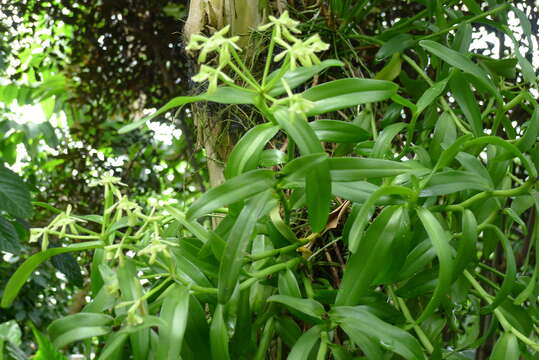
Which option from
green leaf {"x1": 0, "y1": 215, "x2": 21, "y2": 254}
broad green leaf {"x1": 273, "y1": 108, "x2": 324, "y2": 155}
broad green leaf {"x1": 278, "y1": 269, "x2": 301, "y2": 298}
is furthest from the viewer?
green leaf {"x1": 0, "y1": 215, "x2": 21, "y2": 254}

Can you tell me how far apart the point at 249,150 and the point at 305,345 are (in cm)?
15

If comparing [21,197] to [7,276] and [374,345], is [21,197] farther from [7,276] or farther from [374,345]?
[7,276]

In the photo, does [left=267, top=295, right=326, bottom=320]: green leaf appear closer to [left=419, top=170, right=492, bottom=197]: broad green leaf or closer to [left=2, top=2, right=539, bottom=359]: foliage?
[left=2, top=2, right=539, bottom=359]: foliage

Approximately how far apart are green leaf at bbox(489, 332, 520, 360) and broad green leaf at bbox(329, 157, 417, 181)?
177mm

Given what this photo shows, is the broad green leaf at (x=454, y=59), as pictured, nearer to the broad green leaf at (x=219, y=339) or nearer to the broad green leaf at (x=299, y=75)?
the broad green leaf at (x=299, y=75)

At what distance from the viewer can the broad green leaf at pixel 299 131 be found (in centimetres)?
41

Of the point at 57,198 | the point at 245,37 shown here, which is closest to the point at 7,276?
the point at 57,198

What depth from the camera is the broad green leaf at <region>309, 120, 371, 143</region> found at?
1.67ft

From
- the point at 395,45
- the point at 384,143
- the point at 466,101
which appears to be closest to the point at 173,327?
the point at 384,143

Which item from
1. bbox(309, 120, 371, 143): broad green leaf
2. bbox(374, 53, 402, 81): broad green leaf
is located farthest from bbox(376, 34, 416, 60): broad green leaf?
bbox(309, 120, 371, 143): broad green leaf

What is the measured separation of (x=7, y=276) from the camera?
5.15 ft

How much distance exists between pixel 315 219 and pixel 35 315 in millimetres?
1266

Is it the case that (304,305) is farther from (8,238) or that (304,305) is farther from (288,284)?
(8,238)

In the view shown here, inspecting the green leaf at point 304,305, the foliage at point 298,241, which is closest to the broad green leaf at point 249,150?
the foliage at point 298,241
